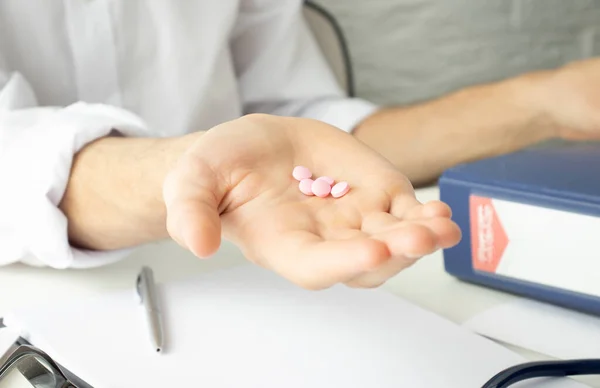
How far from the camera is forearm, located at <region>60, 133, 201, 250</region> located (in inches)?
16.3

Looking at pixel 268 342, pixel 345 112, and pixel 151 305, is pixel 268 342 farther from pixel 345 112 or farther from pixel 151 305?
pixel 345 112

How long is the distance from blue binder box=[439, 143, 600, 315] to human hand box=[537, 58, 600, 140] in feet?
0.39

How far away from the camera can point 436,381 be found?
0.32 metres

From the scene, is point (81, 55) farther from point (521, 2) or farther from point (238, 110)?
point (521, 2)

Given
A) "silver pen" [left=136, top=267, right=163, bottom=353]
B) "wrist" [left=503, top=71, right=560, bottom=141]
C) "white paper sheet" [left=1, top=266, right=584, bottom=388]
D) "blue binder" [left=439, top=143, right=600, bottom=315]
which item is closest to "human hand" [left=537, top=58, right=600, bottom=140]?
"wrist" [left=503, top=71, right=560, bottom=141]

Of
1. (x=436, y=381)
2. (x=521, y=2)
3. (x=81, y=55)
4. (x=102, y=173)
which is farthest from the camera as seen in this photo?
(x=521, y=2)

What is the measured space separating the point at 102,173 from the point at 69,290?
82 mm

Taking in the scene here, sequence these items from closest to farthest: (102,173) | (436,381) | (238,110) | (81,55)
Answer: (436,381), (102,173), (81,55), (238,110)

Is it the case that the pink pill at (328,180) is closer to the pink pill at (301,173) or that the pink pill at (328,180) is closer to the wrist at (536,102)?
the pink pill at (301,173)

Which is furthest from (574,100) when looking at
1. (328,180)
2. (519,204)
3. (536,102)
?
(328,180)

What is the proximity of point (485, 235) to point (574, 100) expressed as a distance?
0.72ft

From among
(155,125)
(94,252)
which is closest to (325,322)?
(94,252)

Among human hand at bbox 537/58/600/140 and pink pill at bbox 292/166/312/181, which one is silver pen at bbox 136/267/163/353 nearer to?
pink pill at bbox 292/166/312/181

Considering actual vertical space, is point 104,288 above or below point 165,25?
below
